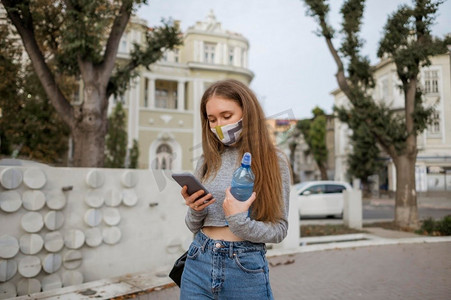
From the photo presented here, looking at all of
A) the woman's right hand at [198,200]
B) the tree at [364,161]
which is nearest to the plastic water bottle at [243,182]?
the woman's right hand at [198,200]

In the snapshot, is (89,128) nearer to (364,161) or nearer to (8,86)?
(8,86)

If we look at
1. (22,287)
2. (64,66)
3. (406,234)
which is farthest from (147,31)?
(406,234)

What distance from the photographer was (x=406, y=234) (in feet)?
35.1

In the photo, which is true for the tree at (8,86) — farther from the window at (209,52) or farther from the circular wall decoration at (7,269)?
the window at (209,52)

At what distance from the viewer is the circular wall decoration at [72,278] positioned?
5.18 m

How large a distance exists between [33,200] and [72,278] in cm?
122

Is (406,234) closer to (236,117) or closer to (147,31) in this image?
(147,31)

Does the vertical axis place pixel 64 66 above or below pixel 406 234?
above

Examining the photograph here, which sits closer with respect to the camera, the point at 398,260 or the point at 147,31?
the point at 398,260

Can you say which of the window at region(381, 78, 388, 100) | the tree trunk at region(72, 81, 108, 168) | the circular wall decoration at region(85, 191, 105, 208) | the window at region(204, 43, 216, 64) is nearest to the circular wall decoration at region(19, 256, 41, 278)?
the circular wall decoration at region(85, 191, 105, 208)

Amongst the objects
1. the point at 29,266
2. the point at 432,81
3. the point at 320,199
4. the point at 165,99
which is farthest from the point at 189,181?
the point at 432,81

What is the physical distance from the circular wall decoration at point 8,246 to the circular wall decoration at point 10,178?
591mm

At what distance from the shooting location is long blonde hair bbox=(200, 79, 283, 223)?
6.39 ft

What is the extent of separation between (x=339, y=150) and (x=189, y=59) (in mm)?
21564
